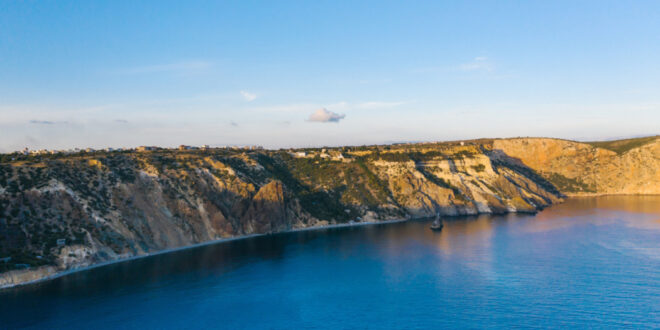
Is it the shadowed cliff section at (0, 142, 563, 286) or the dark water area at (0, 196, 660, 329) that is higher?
the shadowed cliff section at (0, 142, 563, 286)

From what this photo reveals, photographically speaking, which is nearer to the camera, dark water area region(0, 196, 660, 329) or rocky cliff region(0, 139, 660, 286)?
Result: dark water area region(0, 196, 660, 329)

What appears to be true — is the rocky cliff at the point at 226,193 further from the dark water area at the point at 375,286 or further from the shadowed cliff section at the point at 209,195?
the dark water area at the point at 375,286

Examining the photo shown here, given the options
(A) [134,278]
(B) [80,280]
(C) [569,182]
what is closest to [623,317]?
(A) [134,278]

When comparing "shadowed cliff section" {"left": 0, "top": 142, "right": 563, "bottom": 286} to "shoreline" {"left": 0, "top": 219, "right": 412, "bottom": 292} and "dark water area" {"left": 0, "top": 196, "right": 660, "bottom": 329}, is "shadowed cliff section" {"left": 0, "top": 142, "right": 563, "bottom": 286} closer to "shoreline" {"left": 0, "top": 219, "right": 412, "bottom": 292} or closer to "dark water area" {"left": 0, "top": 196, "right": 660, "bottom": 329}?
"shoreline" {"left": 0, "top": 219, "right": 412, "bottom": 292}

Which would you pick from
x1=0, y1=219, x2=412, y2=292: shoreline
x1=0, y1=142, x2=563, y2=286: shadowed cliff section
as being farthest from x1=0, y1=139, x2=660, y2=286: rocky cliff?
x1=0, y1=219, x2=412, y2=292: shoreline

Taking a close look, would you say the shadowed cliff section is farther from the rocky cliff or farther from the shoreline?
the shoreline

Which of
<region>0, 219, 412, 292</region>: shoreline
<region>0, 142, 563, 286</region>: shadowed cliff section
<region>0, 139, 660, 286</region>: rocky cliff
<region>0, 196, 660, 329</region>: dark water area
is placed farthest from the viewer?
<region>0, 139, 660, 286</region>: rocky cliff

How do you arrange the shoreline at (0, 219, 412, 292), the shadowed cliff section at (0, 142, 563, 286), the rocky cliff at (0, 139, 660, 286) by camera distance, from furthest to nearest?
1. the rocky cliff at (0, 139, 660, 286)
2. the shadowed cliff section at (0, 142, 563, 286)
3. the shoreline at (0, 219, 412, 292)
